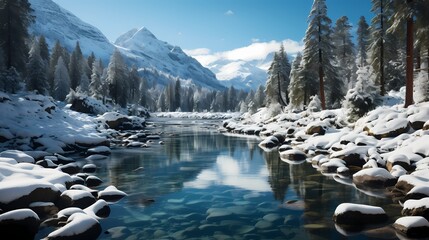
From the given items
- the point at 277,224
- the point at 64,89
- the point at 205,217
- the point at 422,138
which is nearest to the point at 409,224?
the point at 277,224

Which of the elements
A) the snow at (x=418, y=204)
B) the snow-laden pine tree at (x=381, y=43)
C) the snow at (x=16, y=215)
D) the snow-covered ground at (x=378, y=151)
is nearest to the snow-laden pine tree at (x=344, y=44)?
the snow-laden pine tree at (x=381, y=43)

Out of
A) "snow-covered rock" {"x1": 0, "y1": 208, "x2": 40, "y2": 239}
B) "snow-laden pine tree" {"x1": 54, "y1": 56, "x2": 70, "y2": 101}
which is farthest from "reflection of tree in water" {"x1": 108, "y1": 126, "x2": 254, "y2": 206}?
"snow-laden pine tree" {"x1": 54, "y1": 56, "x2": 70, "y2": 101}

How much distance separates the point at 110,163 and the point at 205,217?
12.5m

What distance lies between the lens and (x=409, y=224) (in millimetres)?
9109

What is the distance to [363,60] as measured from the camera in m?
59.4

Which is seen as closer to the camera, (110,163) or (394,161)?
(394,161)

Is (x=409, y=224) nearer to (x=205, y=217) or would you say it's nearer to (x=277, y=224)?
(x=277, y=224)

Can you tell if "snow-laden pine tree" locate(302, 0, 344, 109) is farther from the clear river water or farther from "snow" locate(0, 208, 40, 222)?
"snow" locate(0, 208, 40, 222)

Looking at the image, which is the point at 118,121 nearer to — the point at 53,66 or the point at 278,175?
the point at 53,66

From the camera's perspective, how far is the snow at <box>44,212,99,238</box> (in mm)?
8867

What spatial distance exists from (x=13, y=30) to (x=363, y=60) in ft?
172

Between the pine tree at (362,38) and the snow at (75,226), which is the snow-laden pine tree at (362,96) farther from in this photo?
the pine tree at (362,38)

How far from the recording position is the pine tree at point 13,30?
38719 millimetres

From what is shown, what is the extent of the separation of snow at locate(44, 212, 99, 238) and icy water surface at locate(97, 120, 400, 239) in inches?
23.8
